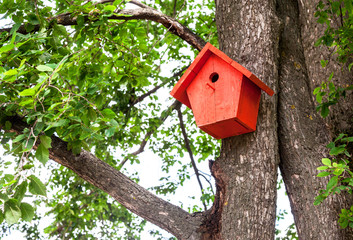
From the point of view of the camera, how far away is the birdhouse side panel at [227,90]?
2404mm

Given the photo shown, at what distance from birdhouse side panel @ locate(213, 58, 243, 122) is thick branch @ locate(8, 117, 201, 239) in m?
0.79

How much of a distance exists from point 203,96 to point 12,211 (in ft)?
4.51

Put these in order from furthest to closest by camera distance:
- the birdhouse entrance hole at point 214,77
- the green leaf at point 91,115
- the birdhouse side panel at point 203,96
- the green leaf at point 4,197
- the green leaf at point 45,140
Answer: the birdhouse entrance hole at point 214,77
the birdhouse side panel at point 203,96
the green leaf at point 91,115
the green leaf at point 45,140
the green leaf at point 4,197

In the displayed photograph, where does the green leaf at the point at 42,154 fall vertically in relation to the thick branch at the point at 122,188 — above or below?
below

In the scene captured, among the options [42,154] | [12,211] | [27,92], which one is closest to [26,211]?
[12,211]

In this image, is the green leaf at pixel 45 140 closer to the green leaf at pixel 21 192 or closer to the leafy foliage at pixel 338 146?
the green leaf at pixel 21 192

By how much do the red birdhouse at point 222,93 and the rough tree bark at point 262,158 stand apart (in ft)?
0.48

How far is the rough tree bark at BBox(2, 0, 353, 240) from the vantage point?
8.07ft

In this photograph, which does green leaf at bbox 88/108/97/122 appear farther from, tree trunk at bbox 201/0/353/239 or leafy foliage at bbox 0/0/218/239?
tree trunk at bbox 201/0/353/239

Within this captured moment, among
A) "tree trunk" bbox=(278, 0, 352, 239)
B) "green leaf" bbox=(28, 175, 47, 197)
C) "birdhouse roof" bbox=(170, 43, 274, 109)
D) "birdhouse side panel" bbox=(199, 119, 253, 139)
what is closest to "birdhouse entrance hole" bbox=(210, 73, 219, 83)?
"birdhouse roof" bbox=(170, 43, 274, 109)

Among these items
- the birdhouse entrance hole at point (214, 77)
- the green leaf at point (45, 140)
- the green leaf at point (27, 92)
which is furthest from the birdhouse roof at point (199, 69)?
the green leaf at point (27, 92)

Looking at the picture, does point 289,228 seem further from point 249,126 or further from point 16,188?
point 16,188

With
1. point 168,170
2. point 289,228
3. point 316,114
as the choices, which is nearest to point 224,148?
point 316,114

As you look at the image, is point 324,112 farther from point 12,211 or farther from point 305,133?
point 12,211
